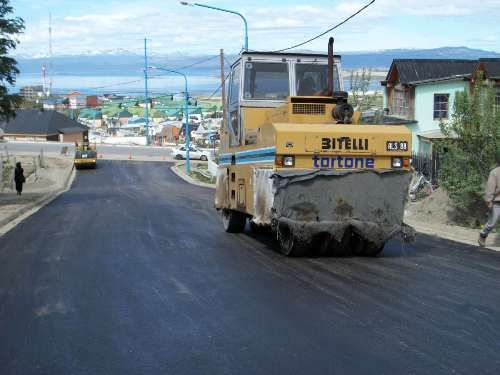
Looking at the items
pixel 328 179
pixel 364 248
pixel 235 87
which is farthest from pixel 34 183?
pixel 328 179

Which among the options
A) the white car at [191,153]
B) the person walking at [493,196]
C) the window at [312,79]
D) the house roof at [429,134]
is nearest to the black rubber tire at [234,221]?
the window at [312,79]

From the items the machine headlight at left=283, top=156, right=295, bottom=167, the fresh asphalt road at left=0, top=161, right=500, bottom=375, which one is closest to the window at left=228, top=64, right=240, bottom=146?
the fresh asphalt road at left=0, top=161, right=500, bottom=375

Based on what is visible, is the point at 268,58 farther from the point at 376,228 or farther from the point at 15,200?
the point at 15,200

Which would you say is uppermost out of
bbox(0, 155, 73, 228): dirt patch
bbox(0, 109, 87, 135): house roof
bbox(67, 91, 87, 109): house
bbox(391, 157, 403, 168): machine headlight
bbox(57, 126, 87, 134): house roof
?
bbox(67, 91, 87, 109): house

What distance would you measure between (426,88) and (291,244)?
95.0ft

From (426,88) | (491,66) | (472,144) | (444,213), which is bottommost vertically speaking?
(444,213)

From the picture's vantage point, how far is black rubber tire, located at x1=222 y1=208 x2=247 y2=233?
14930 millimetres

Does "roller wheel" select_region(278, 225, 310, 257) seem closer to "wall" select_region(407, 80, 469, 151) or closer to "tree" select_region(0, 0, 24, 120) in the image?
"tree" select_region(0, 0, 24, 120)

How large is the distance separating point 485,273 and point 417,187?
18.4 metres

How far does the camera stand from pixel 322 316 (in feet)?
24.5

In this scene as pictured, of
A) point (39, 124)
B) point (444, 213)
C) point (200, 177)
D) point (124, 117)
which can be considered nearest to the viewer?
point (444, 213)

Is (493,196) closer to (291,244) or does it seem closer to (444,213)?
(291,244)

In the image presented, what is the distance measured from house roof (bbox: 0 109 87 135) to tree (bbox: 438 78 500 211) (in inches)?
3677

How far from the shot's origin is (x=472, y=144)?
17453mm
